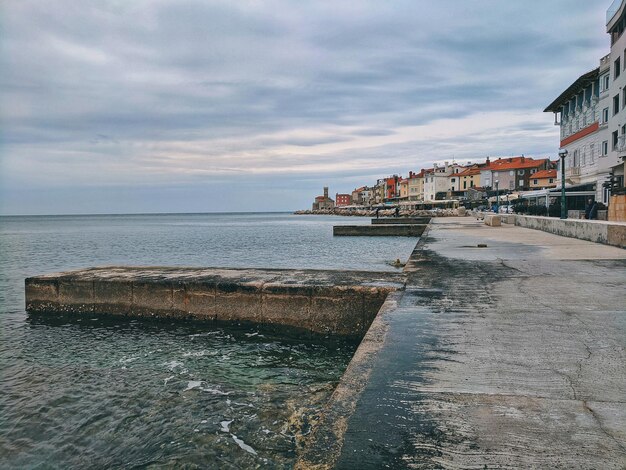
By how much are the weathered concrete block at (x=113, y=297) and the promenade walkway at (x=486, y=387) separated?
6.15m

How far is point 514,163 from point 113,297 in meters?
107

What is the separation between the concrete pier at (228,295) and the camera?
8.01 m

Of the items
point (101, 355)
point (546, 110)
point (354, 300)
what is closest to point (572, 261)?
point (354, 300)

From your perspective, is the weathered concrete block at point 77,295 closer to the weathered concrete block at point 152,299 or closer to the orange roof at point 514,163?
the weathered concrete block at point 152,299

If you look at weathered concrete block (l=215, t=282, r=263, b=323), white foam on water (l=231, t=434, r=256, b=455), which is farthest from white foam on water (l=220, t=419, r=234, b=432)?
weathered concrete block (l=215, t=282, r=263, b=323)

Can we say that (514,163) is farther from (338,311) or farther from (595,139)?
(338,311)

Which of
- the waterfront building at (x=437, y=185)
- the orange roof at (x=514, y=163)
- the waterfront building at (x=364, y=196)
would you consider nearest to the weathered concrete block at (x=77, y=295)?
the orange roof at (x=514, y=163)

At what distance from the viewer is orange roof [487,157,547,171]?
98125 millimetres

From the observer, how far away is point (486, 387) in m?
3.23

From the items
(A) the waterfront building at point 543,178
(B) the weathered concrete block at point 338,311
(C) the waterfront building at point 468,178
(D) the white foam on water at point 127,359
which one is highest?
(C) the waterfront building at point 468,178

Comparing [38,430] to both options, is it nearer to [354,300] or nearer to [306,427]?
[306,427]

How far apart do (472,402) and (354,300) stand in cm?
495

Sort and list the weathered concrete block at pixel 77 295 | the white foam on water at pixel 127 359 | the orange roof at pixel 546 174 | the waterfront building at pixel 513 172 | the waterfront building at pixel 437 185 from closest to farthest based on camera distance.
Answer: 1. the white foam on water at pixel 127 359
2. the weathered concrete block at pixel 77 295
3. the orange roof at pixel 546 174
4. the waterfront building at pixel 513 172
5. the waterfront building at pixel 437 185

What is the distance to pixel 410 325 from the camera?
16.6 ft
